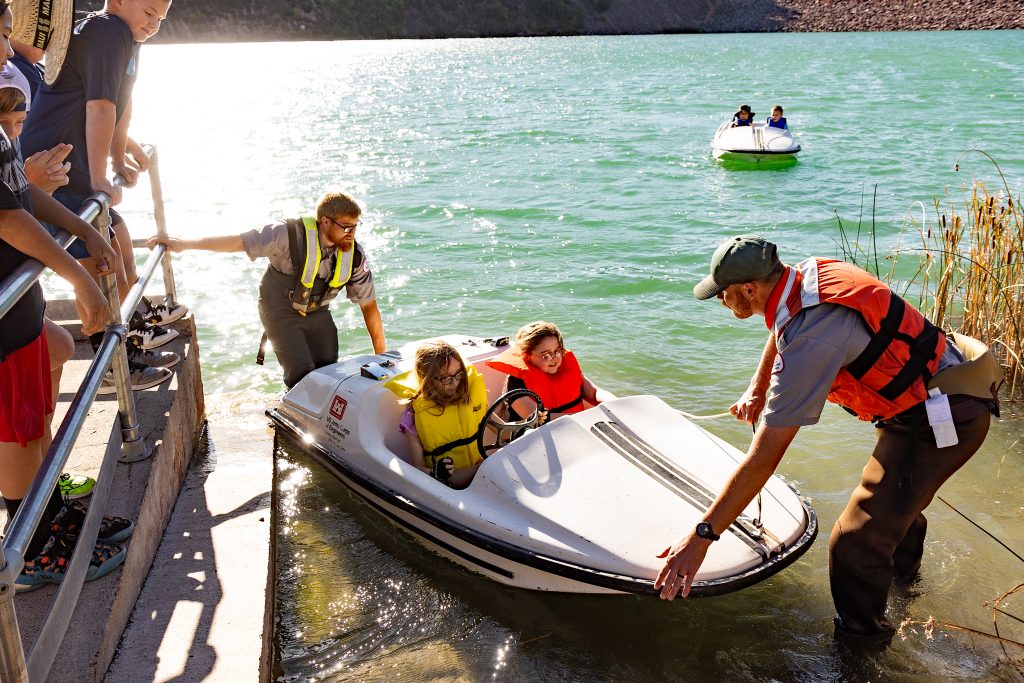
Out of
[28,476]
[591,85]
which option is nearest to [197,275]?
[28,476]

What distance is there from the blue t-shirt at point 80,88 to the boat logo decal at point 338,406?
1.67m

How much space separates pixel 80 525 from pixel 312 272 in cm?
239

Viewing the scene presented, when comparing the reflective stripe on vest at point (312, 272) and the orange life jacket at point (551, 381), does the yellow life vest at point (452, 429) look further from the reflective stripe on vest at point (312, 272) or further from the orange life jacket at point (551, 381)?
the reflective stripe on vest at point (312, 272)

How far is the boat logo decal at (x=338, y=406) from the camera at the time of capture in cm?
516

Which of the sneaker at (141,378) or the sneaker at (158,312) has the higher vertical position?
the sneaker at (158,312)

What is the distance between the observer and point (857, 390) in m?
3.65

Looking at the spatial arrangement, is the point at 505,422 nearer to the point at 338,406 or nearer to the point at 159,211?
the point at 338,406

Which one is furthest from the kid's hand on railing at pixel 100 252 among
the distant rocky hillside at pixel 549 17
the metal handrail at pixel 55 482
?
the distant rocky hillside at pixel 549 17

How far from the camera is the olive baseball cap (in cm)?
346

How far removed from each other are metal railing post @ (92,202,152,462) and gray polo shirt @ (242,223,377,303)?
1.24 meters

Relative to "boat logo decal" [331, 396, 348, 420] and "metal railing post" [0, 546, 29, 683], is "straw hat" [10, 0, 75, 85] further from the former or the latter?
"metal railing post" [0, 546, 29, 683]

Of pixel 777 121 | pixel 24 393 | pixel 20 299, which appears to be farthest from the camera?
pixel 777 121

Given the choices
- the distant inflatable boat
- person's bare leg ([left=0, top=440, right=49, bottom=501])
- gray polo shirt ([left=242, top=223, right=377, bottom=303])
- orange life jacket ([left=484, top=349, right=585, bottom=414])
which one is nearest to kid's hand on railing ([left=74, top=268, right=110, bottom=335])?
person's bare leg ([left=0, top=440, right=49, bottom=501])

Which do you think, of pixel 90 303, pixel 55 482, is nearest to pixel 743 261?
pixel 90 303
